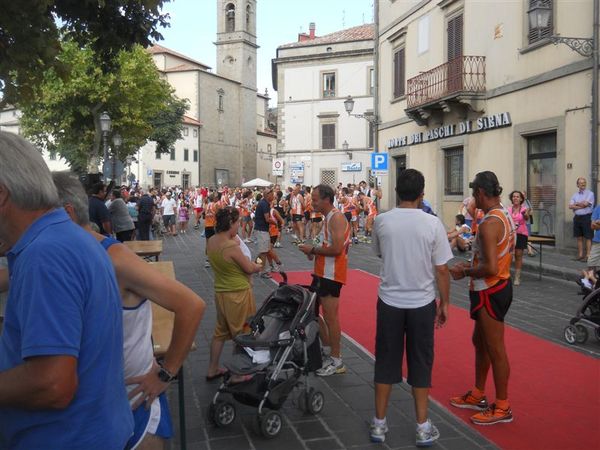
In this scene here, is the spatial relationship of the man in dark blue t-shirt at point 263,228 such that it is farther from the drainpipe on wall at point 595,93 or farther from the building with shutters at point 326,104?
the building with shutters at point 326,104

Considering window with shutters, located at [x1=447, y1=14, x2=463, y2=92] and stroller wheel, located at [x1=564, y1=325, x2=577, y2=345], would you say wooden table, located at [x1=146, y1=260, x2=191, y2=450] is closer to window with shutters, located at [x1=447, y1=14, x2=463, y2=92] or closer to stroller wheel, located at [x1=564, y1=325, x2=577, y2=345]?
stroller wheel, located at [x1=564, y1=325, x2=577, y2=345]

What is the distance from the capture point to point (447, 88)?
19891 millimetres

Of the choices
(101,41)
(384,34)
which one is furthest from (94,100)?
(101,41)

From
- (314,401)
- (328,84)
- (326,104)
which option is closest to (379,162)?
(314,401)

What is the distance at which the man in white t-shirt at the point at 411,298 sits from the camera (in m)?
4.25

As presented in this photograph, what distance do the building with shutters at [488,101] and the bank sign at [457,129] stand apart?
4cm

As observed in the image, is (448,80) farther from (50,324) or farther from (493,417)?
(50,324)

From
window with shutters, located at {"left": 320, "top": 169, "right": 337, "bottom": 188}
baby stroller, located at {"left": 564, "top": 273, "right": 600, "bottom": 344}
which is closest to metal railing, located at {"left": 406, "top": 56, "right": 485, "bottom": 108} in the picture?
baby stroller, located at {"left": 564, "top": 273, "right": 600, "bottom": 344}

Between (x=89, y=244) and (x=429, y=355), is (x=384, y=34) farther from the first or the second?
(x=89, y=244)

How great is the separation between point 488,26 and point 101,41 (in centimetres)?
1366

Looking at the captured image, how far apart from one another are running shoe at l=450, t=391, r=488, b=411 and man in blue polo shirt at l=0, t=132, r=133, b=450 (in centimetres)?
375

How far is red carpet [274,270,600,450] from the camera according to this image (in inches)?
176

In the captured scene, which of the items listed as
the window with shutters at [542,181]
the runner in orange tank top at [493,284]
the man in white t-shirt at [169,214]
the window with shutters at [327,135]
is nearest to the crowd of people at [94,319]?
the runner in orange tank top at [493,284]

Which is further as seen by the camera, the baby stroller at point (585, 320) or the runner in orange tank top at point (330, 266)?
the baby stroller at point (585, 320)
